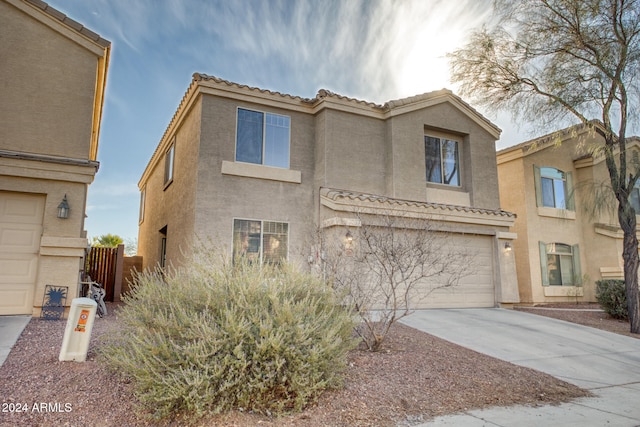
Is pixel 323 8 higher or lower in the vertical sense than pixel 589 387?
higher

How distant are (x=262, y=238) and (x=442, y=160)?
270 inches

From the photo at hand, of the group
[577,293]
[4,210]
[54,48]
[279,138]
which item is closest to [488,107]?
[279,138]

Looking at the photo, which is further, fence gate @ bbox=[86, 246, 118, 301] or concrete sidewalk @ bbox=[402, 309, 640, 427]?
fence gate @ bbox=[86, 246, 118, 301]

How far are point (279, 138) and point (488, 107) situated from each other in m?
6.44

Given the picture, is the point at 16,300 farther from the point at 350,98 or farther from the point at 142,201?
the point at 142,201

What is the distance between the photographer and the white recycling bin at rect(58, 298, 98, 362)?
17.7 feet

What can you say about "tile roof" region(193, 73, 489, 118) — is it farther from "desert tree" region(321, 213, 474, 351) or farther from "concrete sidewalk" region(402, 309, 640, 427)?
Answer: "concrete sidewalk" region(402, 309, 640, 427)

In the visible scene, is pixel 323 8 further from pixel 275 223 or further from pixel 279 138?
pixel 275 223

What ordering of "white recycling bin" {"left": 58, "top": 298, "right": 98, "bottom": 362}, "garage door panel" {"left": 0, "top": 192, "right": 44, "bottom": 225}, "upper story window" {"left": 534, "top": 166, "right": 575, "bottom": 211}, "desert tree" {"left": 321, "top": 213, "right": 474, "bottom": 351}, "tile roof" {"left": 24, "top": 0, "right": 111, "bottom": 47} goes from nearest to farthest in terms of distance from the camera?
1. "white recycling bin" {"left": 58, "top": 298, "right": 98, "bottom": 362}
2. "desert tree" {"left": 321, "top": 213, "right": 474, "bottom": 351}
3. "garage door panel" {"left": 0, "top": 192, "right": 44, "bottom": 225}
4. "tile roof" {"left": 24, "top": 0, "right": 111, "bottom": 47}
5. "upper story window" {"left": 534, "top": 166, "right": 575, "bottom": 211}

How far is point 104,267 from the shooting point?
1406 cm

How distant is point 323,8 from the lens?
12578 millimetres

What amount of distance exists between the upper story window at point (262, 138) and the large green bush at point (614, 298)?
10.0 m

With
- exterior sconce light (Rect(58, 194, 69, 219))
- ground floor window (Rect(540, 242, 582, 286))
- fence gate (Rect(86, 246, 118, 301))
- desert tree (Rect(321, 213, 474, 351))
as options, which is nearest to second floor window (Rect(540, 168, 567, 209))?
ground floor window (Rect(540, 242, 582, 286))

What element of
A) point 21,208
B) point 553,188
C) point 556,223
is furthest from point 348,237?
point 553,188
